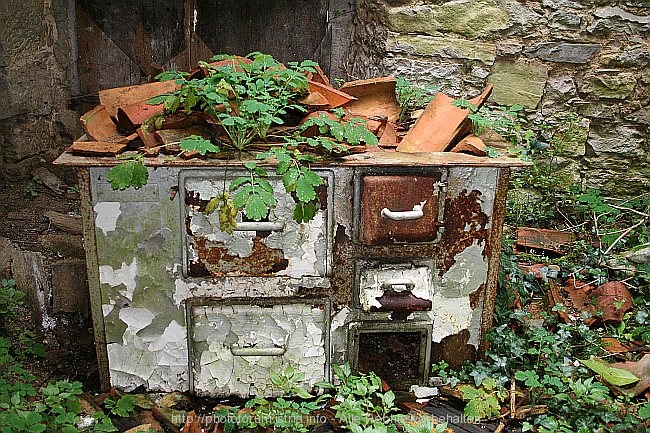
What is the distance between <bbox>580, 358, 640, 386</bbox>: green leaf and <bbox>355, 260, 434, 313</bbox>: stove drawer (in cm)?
68

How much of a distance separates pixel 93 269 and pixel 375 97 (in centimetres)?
132

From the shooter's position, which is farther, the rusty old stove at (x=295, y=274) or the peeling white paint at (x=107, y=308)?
the peeling white paint at (x=107, y=308)

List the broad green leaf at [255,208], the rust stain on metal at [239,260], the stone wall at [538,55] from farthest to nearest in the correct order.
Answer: the stone wall at [538,55] < the rust stain on metal at [239,260] < the broad green leaf at [255,208]

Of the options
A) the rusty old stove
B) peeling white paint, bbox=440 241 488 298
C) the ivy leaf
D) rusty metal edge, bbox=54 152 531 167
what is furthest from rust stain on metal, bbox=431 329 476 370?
A: the ivy leaf

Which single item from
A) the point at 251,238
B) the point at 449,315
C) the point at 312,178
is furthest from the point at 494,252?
the point at 251,238

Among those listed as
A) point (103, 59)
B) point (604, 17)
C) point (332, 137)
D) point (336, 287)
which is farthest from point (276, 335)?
point (604, 17)

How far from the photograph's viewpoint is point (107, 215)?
6.98 feet

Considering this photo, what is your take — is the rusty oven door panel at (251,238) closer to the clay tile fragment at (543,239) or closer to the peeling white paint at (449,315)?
the peeling white paint at (449,315)

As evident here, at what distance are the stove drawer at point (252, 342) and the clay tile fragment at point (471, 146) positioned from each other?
0.73 m

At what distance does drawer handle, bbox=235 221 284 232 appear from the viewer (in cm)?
213

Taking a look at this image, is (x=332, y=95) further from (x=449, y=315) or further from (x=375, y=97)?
(x=449, y=315)

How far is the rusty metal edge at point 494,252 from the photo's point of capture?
7.27 ft

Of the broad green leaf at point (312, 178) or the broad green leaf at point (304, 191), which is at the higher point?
the broad green leaf at point (312, 178)

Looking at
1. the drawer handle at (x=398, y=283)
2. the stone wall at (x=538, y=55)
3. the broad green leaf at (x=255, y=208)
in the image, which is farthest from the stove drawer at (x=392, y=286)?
the stone wall at (x=538, y=55)
